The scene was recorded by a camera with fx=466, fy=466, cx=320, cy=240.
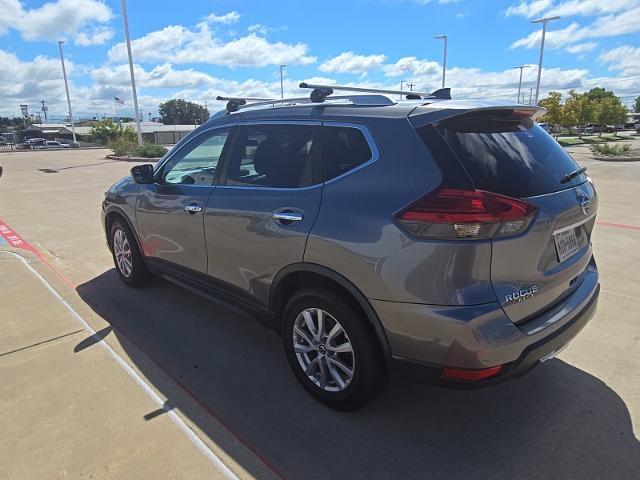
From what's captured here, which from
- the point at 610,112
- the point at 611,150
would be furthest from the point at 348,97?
the point at 610,112

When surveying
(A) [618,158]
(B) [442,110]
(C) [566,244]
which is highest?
(B) [442,110]

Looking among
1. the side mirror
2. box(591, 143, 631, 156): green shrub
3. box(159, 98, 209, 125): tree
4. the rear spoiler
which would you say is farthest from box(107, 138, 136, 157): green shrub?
box(159, 98, 209, 125): tree

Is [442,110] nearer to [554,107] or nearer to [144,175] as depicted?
[144,175]

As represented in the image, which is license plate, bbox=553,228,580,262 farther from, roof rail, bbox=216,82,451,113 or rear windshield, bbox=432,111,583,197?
roof rail, bbox=216,82,451,113

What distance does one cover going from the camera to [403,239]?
88.7 inches

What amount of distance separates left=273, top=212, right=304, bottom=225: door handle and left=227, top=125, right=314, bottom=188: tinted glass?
0.62 ft

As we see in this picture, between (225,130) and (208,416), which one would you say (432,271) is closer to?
(208,416)

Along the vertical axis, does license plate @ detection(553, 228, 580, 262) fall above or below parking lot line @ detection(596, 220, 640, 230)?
above

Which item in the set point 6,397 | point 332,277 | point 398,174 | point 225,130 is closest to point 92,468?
point 6,397

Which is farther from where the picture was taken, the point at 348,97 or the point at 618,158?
the point at 618,158

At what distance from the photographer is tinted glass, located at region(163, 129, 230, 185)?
3.62 m

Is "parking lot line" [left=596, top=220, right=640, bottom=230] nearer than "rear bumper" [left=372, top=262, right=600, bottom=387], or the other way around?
"rear bumper" [left=372, top=262, right=600, bottom=387]

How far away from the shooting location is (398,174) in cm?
235

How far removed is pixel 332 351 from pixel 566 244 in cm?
143
